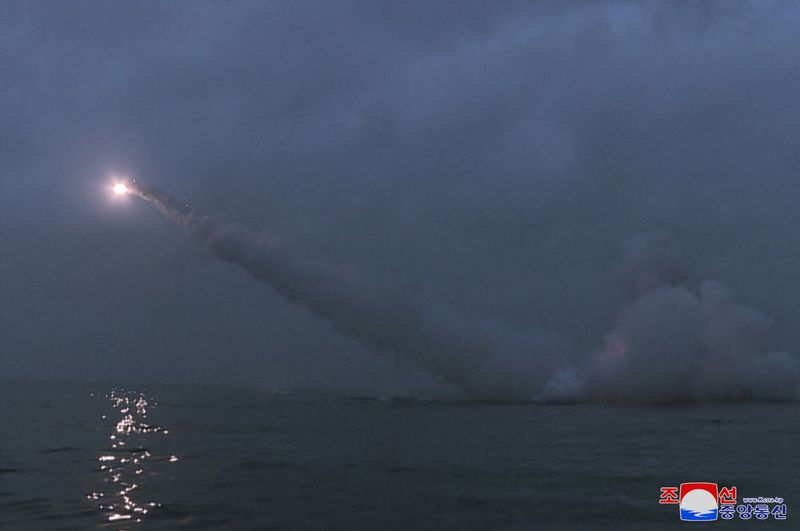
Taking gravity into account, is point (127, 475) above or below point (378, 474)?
below

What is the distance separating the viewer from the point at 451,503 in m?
25.4

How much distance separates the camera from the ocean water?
23.0 meters

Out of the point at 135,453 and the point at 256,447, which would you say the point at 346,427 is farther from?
the point at 135,453

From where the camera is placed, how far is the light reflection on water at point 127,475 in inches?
947

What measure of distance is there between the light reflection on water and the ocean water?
0.09 m

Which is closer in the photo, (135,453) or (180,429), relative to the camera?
(135,453)

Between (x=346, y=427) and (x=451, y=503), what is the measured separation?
113 ft

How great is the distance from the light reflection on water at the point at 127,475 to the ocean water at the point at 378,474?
9cm

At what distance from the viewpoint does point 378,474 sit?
32.5 meters

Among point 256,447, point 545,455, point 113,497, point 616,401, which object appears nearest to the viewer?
point 113,497

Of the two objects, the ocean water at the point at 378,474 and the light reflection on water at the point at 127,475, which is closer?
the ocean water at the point at 378,474

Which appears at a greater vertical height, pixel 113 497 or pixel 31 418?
pixel 31 418

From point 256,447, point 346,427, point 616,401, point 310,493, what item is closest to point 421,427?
point 346,427

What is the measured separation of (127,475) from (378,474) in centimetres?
1218
